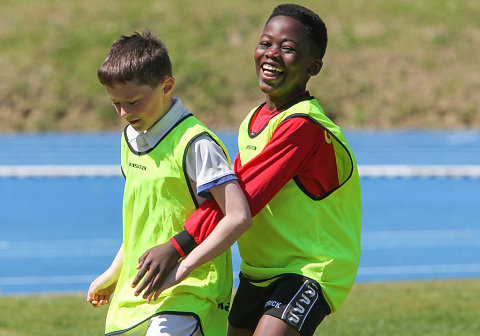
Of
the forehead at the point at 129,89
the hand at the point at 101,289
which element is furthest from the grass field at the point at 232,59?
the forehead at the point at 129,89

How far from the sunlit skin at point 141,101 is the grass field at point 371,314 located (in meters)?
3.20

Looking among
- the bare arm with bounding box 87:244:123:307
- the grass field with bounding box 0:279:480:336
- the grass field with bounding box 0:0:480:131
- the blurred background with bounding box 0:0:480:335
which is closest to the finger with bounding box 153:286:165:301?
the bare arm with bounding box 87:244:123:307

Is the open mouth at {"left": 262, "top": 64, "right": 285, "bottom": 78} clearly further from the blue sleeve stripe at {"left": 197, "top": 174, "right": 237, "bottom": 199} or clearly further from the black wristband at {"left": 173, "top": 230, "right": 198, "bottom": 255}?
the black wristband at {"left": 173, "top": 230, "right": 198, "bottom": 255}

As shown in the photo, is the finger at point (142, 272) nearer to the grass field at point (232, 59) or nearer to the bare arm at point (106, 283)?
the bare arm at point (106, 283)

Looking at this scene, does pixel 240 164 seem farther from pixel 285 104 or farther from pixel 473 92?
pixel 473 92

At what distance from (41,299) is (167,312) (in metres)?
4.62

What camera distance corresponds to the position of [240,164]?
9.82 feet

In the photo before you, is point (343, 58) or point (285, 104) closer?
point (285, 104)

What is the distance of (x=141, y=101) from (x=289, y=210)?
644mm

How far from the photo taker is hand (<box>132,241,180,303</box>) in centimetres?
258

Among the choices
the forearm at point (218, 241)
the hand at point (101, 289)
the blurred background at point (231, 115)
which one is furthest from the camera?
the blurred background at point (231, 115)

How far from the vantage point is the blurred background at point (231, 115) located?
9844mm

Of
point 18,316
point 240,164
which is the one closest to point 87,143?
point 18,316

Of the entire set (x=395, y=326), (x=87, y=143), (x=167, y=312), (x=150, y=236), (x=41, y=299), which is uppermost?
(x=150, y=236)
